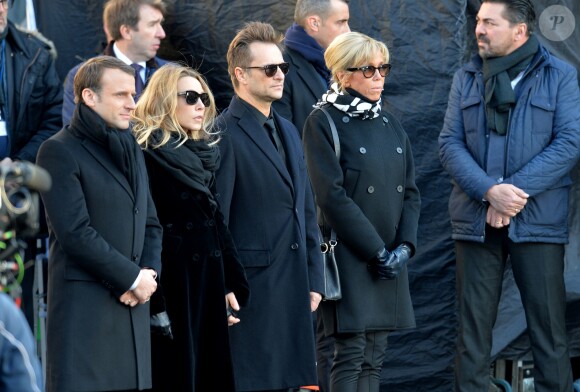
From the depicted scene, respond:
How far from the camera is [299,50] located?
7.16 meters

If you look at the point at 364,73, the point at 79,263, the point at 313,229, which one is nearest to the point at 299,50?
the point at 364,73

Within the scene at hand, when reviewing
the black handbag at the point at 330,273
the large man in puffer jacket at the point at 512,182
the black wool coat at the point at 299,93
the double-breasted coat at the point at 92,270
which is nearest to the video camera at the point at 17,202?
the double-breasted coat at the point at 92,270

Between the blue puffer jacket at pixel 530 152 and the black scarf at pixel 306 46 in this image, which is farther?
the black scarf at pixel 306 46

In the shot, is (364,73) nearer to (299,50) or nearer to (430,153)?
(299,50)

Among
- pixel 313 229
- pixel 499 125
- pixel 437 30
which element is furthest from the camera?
pixel 437 30

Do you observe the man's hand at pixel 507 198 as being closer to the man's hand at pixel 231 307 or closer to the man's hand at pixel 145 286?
the man's hand at pixel 231 307

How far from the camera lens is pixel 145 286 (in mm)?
5395

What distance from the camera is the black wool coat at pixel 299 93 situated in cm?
704

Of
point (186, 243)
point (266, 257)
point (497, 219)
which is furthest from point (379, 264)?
point (186, 243)

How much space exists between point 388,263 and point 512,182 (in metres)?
1.09

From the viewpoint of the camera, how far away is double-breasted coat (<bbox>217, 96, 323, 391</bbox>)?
6.02 meters

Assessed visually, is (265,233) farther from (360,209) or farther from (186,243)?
(360,209)

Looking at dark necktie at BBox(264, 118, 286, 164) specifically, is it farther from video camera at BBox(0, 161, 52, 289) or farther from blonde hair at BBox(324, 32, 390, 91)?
video camera at BBox(0, 161, 52, 289)

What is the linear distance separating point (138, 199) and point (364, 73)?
1.52 meters
